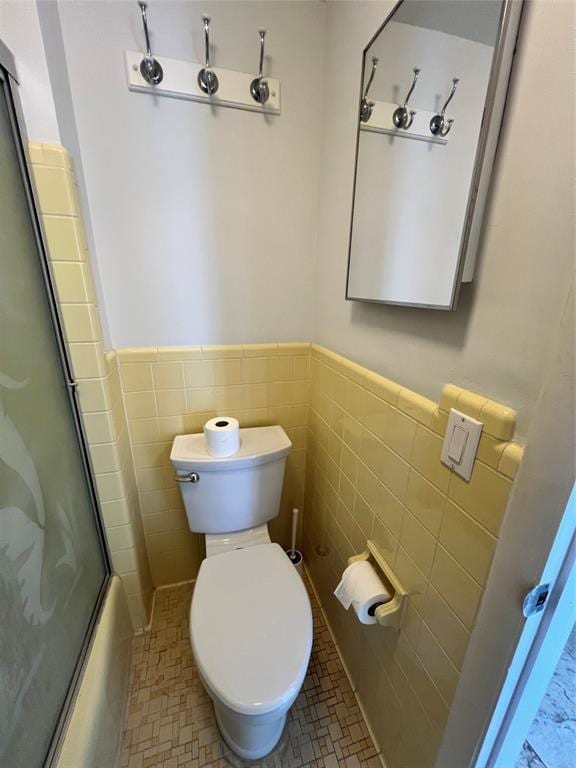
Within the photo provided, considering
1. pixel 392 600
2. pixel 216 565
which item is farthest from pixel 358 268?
pixel 216 565

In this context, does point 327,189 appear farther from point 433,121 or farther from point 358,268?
point 433,121

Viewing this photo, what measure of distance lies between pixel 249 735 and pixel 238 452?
2.69 feet

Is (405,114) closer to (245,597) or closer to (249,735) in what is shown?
(245,597)

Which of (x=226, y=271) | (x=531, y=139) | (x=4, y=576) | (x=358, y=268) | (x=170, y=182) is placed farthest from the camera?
(x=226, y=271)

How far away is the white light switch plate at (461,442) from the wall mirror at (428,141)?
0.72 feet

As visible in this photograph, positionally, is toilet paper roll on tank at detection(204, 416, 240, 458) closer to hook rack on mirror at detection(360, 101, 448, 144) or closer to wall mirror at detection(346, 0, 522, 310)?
wall mirror at detection(346, 0, 522, 310)

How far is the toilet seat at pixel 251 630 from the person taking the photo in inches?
30.3

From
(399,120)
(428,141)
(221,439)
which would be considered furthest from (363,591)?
(399,120)

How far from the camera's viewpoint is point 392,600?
809 mm

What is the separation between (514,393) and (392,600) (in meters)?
0.64

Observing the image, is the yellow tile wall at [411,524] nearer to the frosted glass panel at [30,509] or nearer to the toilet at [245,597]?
the toilet at [245,597]

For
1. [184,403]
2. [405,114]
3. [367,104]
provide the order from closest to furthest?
[405,114], [367,104], [184,403]

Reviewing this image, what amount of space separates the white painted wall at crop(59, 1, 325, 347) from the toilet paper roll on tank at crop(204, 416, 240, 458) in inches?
13.6

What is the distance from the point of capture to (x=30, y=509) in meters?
0.72
